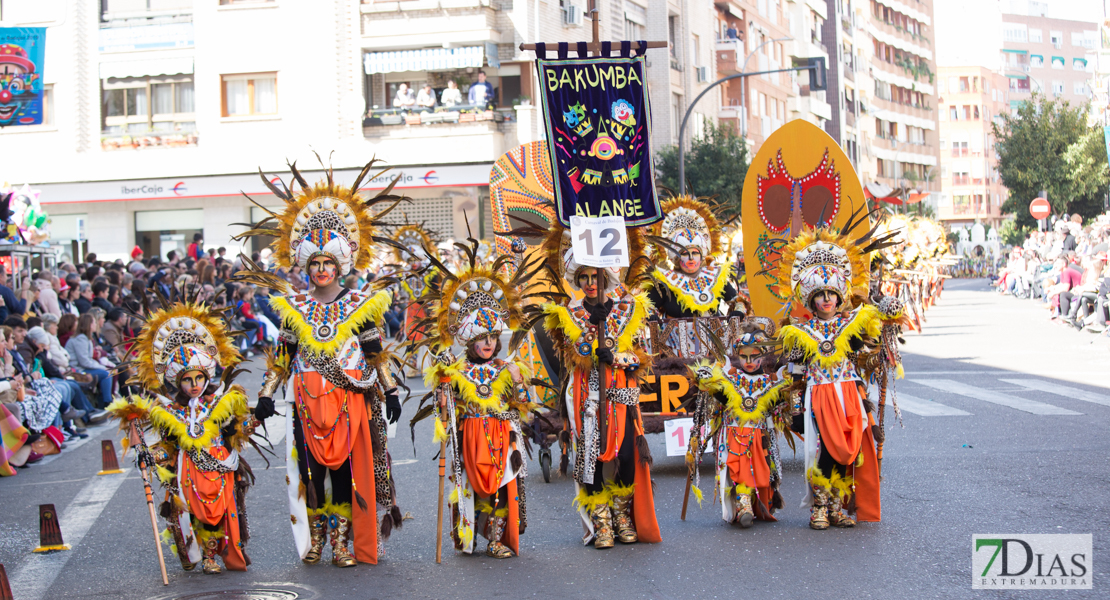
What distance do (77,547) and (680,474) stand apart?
184 inches

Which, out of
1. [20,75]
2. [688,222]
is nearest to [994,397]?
[688,222]

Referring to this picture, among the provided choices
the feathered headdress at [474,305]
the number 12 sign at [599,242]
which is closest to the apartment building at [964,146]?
the number 12 sign at [599,242]

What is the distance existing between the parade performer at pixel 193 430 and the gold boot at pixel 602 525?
2.07 m

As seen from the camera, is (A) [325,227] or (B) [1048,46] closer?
(A) [325,227]

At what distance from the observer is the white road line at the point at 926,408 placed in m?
13.1

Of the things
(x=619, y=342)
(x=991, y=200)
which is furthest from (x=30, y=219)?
(x=991, y=200)

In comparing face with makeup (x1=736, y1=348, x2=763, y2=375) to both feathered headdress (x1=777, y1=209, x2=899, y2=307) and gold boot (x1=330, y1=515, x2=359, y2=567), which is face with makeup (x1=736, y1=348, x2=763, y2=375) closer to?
feathered headdress (x1=777, y1=209, x2=899, y2=307)

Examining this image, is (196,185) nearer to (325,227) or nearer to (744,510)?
(325,227)

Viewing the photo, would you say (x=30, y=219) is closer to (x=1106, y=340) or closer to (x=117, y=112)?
(x=1106, y=340)

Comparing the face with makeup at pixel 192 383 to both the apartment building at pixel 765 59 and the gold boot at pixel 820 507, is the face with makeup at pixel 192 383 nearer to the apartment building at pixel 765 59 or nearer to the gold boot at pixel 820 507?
the gold boot at pixel 820 507

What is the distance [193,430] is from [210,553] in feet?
2.38

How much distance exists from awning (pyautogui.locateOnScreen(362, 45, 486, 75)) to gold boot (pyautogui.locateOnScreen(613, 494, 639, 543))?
3111 cm

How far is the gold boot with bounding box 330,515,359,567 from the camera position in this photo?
729 centimetres

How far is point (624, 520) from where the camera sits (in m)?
7.66
